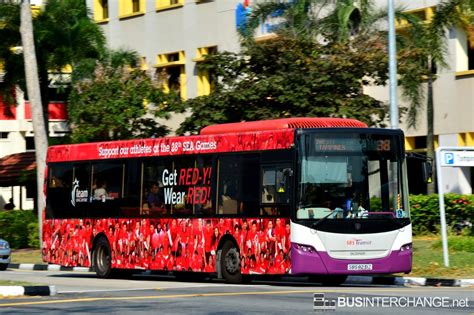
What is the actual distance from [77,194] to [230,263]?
603 cm

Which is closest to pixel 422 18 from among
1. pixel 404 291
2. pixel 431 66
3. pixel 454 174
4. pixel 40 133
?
pixel 431 66

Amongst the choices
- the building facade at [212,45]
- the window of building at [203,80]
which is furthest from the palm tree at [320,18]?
the window of building at [203,80]

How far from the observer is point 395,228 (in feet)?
80.6

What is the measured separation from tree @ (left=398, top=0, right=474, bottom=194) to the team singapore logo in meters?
11.1

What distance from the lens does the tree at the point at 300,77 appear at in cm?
3716

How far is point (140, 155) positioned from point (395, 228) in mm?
6605

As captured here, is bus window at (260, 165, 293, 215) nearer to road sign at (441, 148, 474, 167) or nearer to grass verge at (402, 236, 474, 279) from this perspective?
grass verge at (402, 236, 474, 279)

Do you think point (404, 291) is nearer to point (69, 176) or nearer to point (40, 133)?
point (69, 176)

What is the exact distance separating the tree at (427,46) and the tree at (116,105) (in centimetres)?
837

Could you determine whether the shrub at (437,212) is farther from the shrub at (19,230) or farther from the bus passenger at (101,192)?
the shrub at (19,230)

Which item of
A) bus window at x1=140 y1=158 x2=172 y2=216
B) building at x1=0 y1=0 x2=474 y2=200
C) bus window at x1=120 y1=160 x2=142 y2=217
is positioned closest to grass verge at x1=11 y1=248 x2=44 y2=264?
building at x1=0 y1=0 x2=474 y2=200

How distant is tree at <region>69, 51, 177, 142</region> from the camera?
4322cm

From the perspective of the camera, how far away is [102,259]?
30.1 meters

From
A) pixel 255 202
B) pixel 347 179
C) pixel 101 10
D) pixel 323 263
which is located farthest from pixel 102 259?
pixel 101 10
